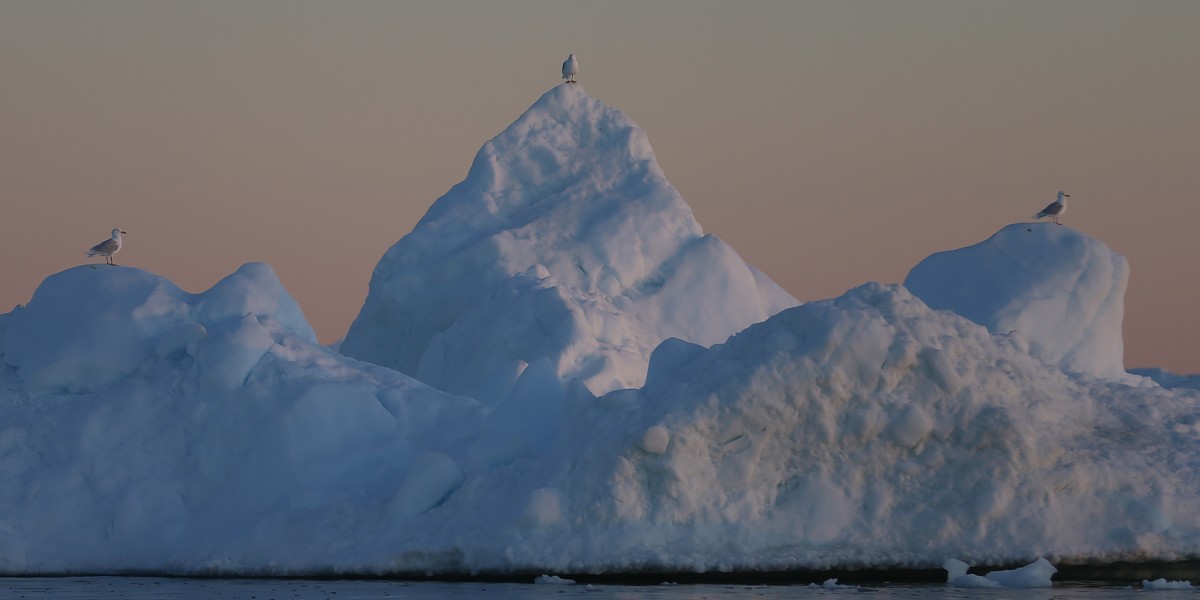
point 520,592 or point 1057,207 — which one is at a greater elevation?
point 1057,207

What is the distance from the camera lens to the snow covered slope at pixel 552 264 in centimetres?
4212

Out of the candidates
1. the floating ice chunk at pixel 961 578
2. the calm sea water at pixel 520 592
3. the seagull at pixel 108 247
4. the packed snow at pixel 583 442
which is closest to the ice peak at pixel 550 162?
the packed snow at pixel 583 442

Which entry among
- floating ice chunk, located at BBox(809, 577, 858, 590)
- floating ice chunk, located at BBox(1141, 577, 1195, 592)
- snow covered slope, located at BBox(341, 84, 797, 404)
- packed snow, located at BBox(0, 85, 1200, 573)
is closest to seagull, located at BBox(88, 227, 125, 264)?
packed snow, located at BBox(0, 85, 1200, 573)

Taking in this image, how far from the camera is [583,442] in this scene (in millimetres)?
27094

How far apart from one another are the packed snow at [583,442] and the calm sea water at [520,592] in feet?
2.67

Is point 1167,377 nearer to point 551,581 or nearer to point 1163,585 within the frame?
point 1163,585

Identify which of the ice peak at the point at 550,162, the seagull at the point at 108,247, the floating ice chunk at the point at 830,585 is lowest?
the floating ice chunk at the point at 830,585

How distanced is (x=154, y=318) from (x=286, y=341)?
222cm

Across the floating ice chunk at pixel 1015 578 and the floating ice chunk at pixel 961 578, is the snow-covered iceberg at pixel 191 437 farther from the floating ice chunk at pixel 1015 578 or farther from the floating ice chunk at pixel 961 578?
the floating ice chunk at pixel 1015 578

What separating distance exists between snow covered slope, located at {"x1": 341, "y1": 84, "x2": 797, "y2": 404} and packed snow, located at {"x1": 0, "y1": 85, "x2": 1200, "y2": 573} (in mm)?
526

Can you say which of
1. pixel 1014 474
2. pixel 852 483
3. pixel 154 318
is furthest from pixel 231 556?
pixel 1014 474

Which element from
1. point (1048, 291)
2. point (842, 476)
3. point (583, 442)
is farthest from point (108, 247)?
point (1048, 291)

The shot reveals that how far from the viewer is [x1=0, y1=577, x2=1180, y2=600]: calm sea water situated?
23.4 m

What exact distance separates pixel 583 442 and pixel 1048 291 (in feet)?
54.3
